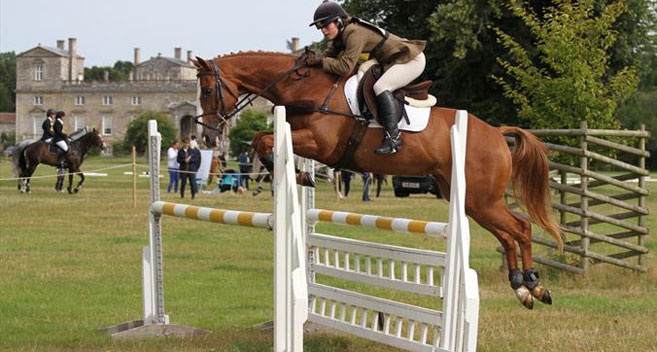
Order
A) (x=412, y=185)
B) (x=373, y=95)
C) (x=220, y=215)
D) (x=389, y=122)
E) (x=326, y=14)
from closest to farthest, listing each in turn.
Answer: (x=220, y=215)
(x=389, y=122)
(x=326, y=14)
(x=373, y=95)
(x=412, y=185)

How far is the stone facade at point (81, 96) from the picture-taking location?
129 m

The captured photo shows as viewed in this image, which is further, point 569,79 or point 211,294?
point 569,79

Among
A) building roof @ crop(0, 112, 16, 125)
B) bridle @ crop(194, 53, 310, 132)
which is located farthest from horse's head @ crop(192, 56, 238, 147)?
building roof @ crop(0, 112, 16, 125)

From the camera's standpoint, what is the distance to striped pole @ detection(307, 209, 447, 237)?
275 inches

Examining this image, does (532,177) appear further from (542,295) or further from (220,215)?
(220,215)

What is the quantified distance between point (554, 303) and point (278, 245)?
15.2ft

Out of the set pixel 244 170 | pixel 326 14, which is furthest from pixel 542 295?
pixel 244 170

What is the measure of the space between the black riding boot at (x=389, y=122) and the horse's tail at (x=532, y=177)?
4.80ft

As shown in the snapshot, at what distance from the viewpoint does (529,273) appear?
841 centimetres

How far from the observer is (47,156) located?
30.6 m

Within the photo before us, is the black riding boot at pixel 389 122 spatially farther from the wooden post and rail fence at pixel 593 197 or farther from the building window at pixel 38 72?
the building window at pixel 38 72

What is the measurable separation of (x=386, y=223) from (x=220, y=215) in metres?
1.29

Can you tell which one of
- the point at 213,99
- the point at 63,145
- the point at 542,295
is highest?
the point at 213,99

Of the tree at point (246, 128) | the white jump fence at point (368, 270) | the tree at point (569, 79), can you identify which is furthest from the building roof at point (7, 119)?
the white jump fence at point (368, 270)
